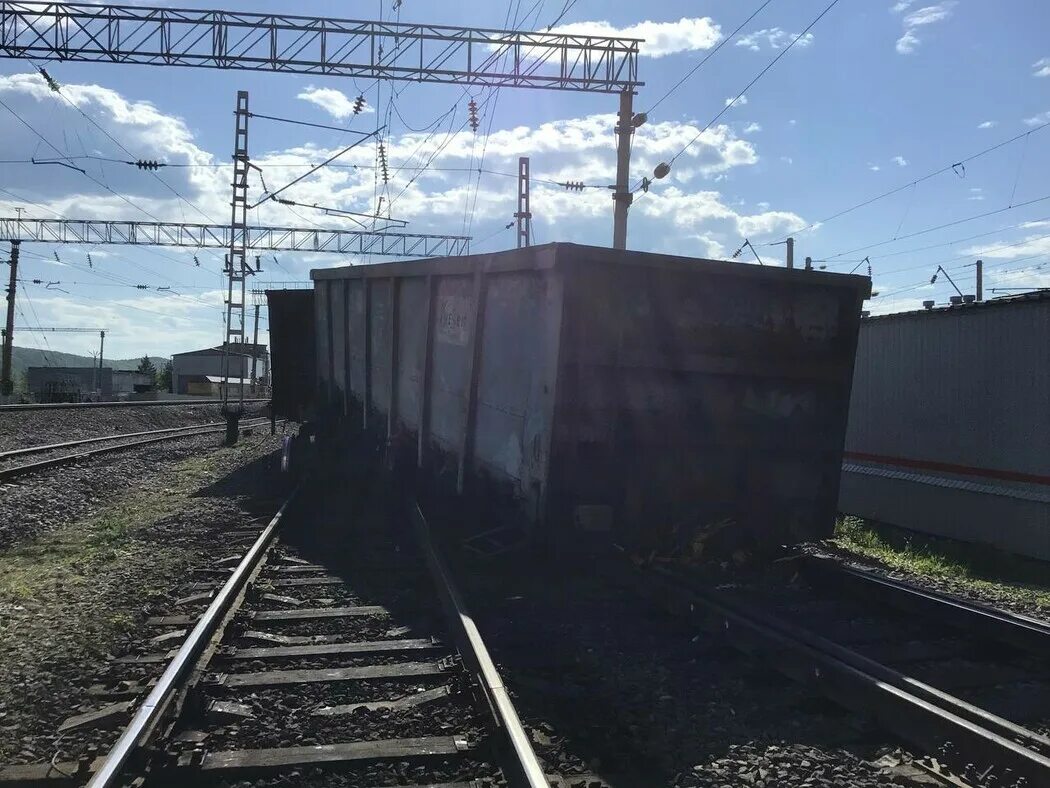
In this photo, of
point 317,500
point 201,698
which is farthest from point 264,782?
point 317,500

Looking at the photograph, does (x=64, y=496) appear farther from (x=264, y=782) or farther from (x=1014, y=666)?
(x=1014, y=666)

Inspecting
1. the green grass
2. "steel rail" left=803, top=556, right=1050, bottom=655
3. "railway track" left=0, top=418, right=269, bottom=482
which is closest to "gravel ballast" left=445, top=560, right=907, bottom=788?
"steel rail" left=803, top=556, right=1050, bottom=655

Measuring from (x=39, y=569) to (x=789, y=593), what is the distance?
6969 millimetres

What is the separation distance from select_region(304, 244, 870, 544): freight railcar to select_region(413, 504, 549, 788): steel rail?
0.90 metres

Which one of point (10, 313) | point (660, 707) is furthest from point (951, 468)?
point (10, 313)

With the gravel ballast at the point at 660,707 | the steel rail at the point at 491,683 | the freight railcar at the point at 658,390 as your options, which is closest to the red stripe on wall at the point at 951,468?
the freight railcar at the point at 658,390

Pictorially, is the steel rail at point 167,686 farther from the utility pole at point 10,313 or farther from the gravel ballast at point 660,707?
the utility pole at point 10,313

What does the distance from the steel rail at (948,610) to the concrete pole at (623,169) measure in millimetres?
12360

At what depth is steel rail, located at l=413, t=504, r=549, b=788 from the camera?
332cm

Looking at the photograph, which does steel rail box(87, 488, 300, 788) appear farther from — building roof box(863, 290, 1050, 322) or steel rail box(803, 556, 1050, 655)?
building roof box(863, 290, 1050, 322)

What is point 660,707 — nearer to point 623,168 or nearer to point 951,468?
point 951,468

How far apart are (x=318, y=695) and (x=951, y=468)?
10265 millimetres

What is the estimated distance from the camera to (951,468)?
11672 mm

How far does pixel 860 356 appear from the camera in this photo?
1352 cm
